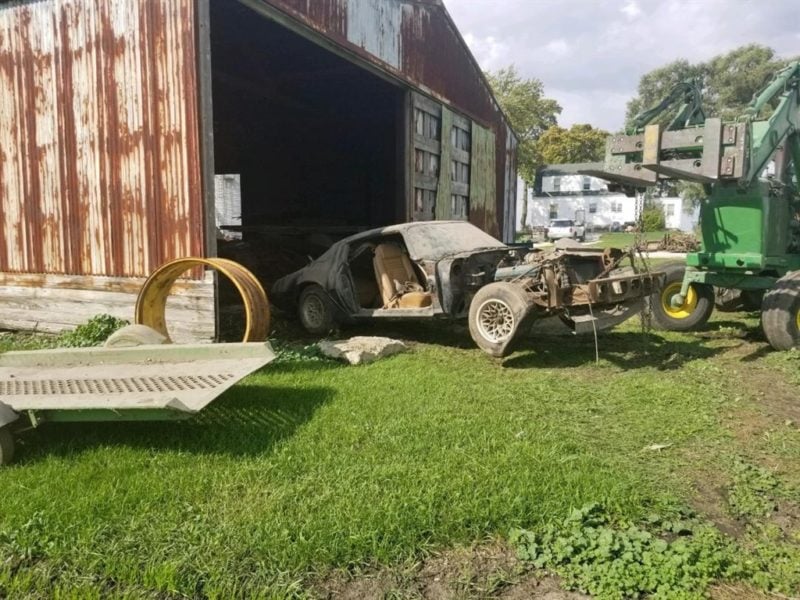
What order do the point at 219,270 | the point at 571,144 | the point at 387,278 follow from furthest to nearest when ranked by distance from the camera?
the point at 571,144 < the point at 387,278 < the point at 219,270

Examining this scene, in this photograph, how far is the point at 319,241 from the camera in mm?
12914

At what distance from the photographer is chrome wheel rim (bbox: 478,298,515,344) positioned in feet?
20.2

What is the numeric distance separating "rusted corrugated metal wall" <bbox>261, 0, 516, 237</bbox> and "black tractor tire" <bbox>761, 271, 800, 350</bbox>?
705 cm

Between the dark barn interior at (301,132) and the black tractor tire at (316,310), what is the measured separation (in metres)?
4.00

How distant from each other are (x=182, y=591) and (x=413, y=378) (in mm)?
3330

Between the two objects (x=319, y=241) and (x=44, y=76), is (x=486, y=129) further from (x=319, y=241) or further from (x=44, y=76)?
(x=44, y=76)

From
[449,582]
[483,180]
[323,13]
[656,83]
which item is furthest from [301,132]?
[656,83]

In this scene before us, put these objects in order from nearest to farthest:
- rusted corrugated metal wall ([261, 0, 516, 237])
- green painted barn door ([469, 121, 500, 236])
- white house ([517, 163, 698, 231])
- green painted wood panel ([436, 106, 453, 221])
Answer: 1. rusted corrugated metal wall ([261, 0, 516, 237])
2. green painted wood panel ([436, 106, 453, 221])
3. green painted barn door ([469, 121, 500, 236])
4. white house ([517, 163, 698, 231])

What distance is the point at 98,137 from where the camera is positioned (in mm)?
7570

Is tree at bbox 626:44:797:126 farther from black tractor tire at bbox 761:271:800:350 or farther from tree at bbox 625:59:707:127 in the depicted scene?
black tractor tire at bbox 761:271:800:350

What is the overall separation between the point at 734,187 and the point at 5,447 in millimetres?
7905

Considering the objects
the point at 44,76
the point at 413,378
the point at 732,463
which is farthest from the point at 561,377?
the point at 44,76

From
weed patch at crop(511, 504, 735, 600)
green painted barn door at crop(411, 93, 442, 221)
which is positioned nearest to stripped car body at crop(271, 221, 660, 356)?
weed patch at crop(511, 504, 735, 600)

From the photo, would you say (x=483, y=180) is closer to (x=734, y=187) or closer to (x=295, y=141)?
(x=295, y=141)
